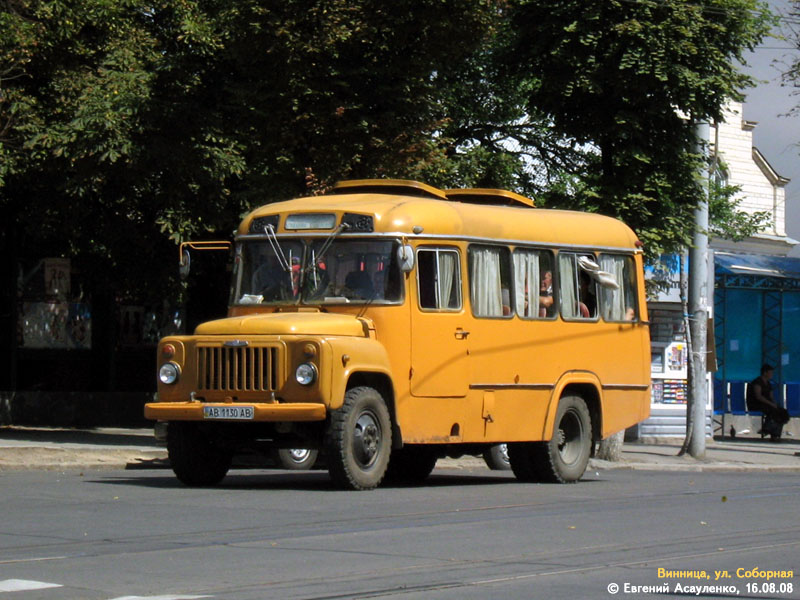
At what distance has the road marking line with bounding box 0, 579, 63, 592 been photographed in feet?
25.3

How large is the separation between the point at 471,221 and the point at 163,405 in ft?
13.2

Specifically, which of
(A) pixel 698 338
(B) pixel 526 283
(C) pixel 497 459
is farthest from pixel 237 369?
(A) pixel 698 338

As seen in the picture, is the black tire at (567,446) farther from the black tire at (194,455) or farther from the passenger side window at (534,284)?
the black tire at (194,455)

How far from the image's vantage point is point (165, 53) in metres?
24.0

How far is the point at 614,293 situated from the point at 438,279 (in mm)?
3420

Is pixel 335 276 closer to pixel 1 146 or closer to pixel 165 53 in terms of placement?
pixel 1 146

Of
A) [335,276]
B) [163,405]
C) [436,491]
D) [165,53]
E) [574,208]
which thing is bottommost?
[436,491]

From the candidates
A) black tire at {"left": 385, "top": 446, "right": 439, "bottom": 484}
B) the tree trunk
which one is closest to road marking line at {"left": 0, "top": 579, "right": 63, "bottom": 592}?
black tire at {"left": 385, "top": 446, "right": 439, "bottom": 484}

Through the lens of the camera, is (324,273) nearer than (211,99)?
Yes

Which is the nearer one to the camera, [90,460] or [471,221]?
[471,221]

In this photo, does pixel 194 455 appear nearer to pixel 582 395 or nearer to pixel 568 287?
pixel 568 287

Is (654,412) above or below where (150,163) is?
below

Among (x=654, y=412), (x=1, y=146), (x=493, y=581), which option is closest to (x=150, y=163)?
(x=1, y=146)

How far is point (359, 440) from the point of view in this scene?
14.2 metres
